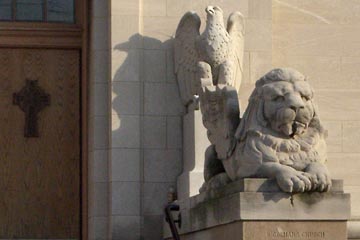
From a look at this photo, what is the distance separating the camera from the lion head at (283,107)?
46.4 ft

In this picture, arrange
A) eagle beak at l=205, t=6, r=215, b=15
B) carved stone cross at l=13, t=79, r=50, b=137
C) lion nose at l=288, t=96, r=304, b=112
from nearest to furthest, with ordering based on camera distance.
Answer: lion nose at l=288, t=96, r=304, b=112 → eagle beak at l=205, t=6, r=215, b=15 → carved stone cross at l=13, t=79, r=50, b=137

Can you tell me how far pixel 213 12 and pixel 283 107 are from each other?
3604mm

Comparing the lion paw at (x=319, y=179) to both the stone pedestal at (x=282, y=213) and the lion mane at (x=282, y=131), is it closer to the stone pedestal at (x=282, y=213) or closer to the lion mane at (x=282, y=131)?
the stone pedestal at (x=282, y=213)

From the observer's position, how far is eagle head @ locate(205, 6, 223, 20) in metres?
17.5

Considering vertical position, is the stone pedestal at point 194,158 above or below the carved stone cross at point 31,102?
below

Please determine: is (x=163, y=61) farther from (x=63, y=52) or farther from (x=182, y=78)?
(x=63, y=52)

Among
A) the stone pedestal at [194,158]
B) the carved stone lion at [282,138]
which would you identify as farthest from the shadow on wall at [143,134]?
the carved stone lion at [282,138]

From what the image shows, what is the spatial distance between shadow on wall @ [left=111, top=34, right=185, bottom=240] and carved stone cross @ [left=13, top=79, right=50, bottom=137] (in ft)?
4.67

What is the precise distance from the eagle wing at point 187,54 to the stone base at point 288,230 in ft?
13.3

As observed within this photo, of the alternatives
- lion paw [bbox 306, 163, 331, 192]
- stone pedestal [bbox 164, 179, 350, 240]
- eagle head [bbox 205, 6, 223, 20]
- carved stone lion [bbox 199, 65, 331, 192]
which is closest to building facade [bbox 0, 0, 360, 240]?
eagle head [bbox 205, 6, 223, 20]

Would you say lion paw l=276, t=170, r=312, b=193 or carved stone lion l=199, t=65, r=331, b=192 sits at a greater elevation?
carved stone lion l=199, t=65, r=331, b=192

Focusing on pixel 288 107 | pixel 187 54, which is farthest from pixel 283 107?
pixel 187 54

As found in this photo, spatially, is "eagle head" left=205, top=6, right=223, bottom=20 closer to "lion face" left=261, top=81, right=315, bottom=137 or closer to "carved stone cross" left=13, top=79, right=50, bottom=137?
"carved stone cross" left=13, top=79, right=50, bottom=137

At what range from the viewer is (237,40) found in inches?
707
